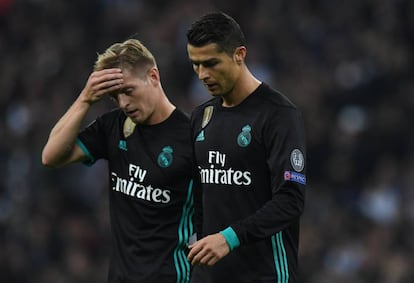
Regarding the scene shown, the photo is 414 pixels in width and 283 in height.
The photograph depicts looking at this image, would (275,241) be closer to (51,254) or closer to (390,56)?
(51,254)

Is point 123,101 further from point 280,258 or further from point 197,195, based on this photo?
point 280,258

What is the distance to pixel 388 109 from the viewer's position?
13.4 m

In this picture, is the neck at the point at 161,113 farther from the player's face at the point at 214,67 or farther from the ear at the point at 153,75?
the player's face at the point at 214,67

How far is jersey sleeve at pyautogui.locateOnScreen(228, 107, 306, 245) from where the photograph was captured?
571 centimetres

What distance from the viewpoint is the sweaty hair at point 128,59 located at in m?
6.54

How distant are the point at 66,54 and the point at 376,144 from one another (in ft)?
13.6

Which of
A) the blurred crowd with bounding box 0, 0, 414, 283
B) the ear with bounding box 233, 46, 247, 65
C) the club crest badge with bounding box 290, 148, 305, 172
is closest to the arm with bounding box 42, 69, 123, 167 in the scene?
the ear with bounding box 233, 46, 247, 65

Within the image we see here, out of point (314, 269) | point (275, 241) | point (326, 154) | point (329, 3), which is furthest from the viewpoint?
point (329, 3)

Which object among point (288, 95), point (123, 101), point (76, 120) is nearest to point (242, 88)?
point (123, 101)

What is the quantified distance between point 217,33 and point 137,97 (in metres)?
0.79

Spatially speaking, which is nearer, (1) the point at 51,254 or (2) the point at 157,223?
Answer: (2) the point at 157,223

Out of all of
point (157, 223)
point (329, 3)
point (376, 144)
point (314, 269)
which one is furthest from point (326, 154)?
point (157, 223)

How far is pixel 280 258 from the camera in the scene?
19.5 ft

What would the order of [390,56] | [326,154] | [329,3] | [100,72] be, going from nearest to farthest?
[100,72] → [326,154] → [390,56] → [329,3]
